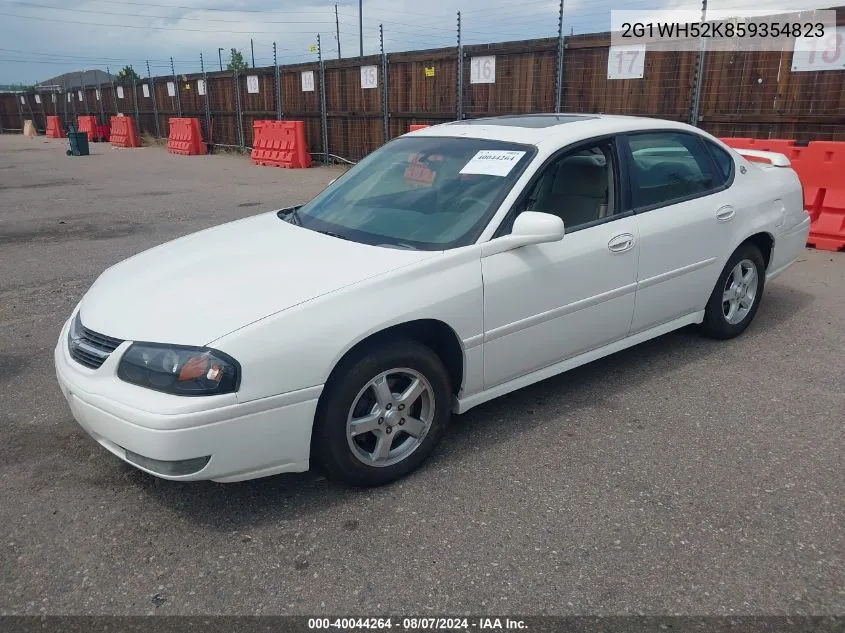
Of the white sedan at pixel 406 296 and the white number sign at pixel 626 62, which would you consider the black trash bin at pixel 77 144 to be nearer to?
the white number sign at pixel 626 62

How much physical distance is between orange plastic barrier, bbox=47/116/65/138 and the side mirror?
130 feet

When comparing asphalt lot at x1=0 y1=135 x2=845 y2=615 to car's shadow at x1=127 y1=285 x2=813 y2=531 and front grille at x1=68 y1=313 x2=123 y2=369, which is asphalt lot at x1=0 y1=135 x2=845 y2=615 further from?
front grille at x1=68 y1=313 x2=123 y2=369

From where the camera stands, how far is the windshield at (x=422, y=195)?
3.41 m

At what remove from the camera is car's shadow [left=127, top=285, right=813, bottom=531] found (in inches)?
117

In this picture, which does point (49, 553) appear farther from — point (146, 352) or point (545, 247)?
point (545, 247)

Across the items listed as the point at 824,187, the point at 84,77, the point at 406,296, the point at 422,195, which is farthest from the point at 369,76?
the point at 84,77

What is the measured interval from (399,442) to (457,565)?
751 mm

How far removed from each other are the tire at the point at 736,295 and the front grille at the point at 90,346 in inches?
147

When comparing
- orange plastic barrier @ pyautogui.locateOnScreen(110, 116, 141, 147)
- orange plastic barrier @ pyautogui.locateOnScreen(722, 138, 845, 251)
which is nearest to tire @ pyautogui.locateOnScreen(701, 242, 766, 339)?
orange plastic barrier @ pyautogui.locateOnScreen(722, 138, 845, 251)

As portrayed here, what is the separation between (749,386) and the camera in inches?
164

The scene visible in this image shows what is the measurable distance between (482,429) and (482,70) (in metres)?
12.0

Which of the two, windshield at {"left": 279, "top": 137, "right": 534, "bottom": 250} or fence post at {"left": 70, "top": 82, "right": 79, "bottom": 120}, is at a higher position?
fence post at {"left": 70, "top": 82, "right": 79, "bottom": 120}

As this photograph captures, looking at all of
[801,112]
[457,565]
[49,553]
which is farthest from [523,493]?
[801,112]

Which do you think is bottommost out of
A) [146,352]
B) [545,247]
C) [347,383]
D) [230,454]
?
[230,454]
